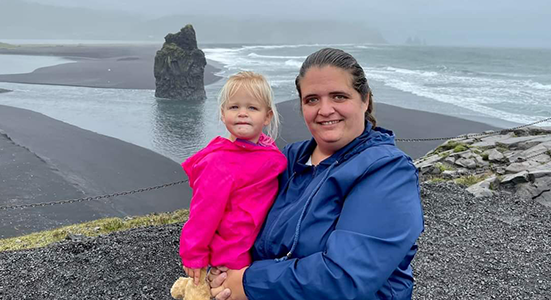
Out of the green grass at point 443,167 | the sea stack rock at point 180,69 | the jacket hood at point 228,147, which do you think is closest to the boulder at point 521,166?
the green grass at point 443,167

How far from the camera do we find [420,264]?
233 inches

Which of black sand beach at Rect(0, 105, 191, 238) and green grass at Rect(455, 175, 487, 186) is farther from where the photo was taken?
black sand beach at Rect(0, 105, 191, 238)

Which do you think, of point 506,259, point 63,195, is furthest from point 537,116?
point 63,195

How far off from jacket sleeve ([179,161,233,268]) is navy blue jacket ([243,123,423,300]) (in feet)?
1.14

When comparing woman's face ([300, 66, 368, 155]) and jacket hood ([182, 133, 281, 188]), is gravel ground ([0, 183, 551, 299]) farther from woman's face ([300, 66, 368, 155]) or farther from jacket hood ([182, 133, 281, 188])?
woman's face ([300, 66, 368, 155])

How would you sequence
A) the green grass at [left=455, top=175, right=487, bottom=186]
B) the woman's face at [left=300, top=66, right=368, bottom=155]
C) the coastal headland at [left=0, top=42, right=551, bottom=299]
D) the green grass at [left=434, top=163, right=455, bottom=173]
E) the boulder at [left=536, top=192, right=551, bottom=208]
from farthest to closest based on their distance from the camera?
the green grass at [left=434, top=163, right=455, bottom=173]
the green grass at [left=455, top=175, right=487, bottom=186]
the boulder at [left=536, top=192, right=551, bottom=208]
the coastal headland at [left=0, top=42, right=551, bottom=299]
the woman's face at [left=300, top=66, right=368, bottom=155]

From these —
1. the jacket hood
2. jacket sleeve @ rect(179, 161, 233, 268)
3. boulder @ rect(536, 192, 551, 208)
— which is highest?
the jacket hood

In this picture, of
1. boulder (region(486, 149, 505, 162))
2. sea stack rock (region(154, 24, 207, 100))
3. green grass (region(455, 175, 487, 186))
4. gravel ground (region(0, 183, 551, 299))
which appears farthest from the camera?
sea stack rock (region(154, 24, 207, 100))

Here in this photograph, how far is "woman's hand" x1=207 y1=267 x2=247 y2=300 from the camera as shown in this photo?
1.87m

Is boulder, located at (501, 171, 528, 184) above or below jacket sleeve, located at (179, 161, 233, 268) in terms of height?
below

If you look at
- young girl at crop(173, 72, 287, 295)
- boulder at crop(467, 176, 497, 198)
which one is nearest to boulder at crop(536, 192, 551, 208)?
boulder at crop(467, 176, 497, 198)

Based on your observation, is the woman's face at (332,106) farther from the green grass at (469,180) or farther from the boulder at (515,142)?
the boulder at (515,142)

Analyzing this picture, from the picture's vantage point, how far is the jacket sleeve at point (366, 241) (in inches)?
59.5

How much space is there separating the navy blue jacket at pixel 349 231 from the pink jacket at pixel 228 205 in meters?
0.22
